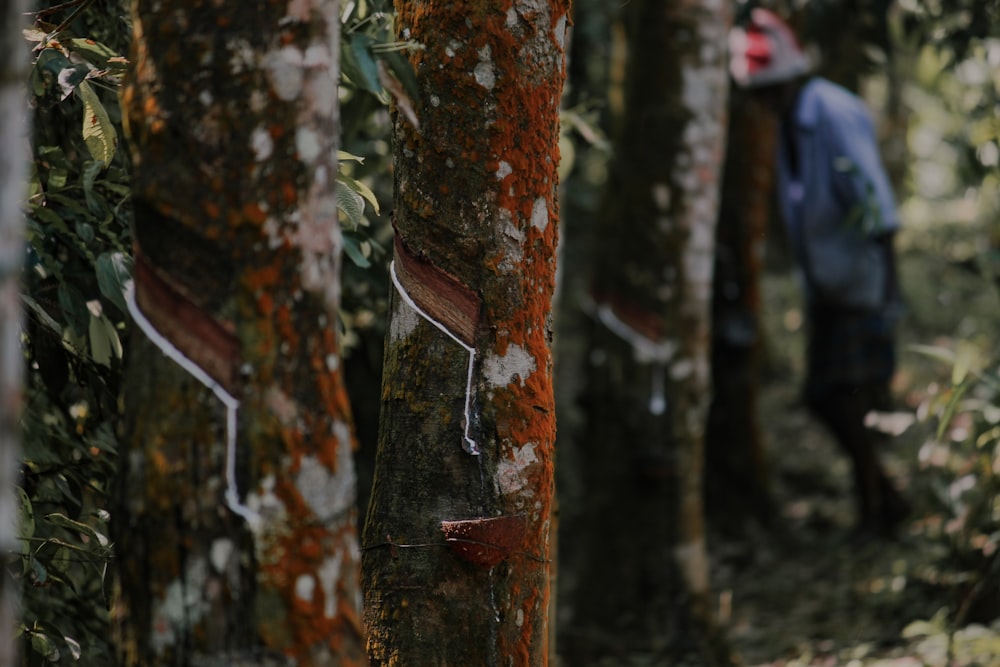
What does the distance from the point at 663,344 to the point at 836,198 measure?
163cm

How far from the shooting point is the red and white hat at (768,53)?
231 inches

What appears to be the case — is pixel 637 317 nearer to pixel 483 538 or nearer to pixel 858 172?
pixel 858 172

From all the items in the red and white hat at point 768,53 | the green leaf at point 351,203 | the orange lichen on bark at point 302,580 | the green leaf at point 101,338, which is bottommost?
the orange lichen on bark at point 302,580

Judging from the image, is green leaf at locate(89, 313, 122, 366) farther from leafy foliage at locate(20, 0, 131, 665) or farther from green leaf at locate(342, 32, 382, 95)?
green leaf at locate(342, 32, 382, 95)

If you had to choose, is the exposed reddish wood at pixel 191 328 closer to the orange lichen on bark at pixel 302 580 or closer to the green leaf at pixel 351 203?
the orange lichen on bark at pixel 302 580

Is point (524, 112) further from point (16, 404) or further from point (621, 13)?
point (621, 13)

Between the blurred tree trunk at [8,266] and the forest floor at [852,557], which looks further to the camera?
the forest floor at [852,557]

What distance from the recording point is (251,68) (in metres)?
1.71

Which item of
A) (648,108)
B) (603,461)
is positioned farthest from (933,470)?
(648,108)

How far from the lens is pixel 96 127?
7.88ft

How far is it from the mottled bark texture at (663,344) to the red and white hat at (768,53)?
1048 mm

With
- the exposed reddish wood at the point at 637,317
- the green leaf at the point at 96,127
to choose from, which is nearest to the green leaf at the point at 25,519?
the green leaf at the point at 96,127

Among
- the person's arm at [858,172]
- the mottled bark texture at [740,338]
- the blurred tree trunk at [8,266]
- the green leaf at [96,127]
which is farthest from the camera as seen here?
the mottled bark texture at [740,338]

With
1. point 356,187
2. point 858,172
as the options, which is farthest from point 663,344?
point 356,187
